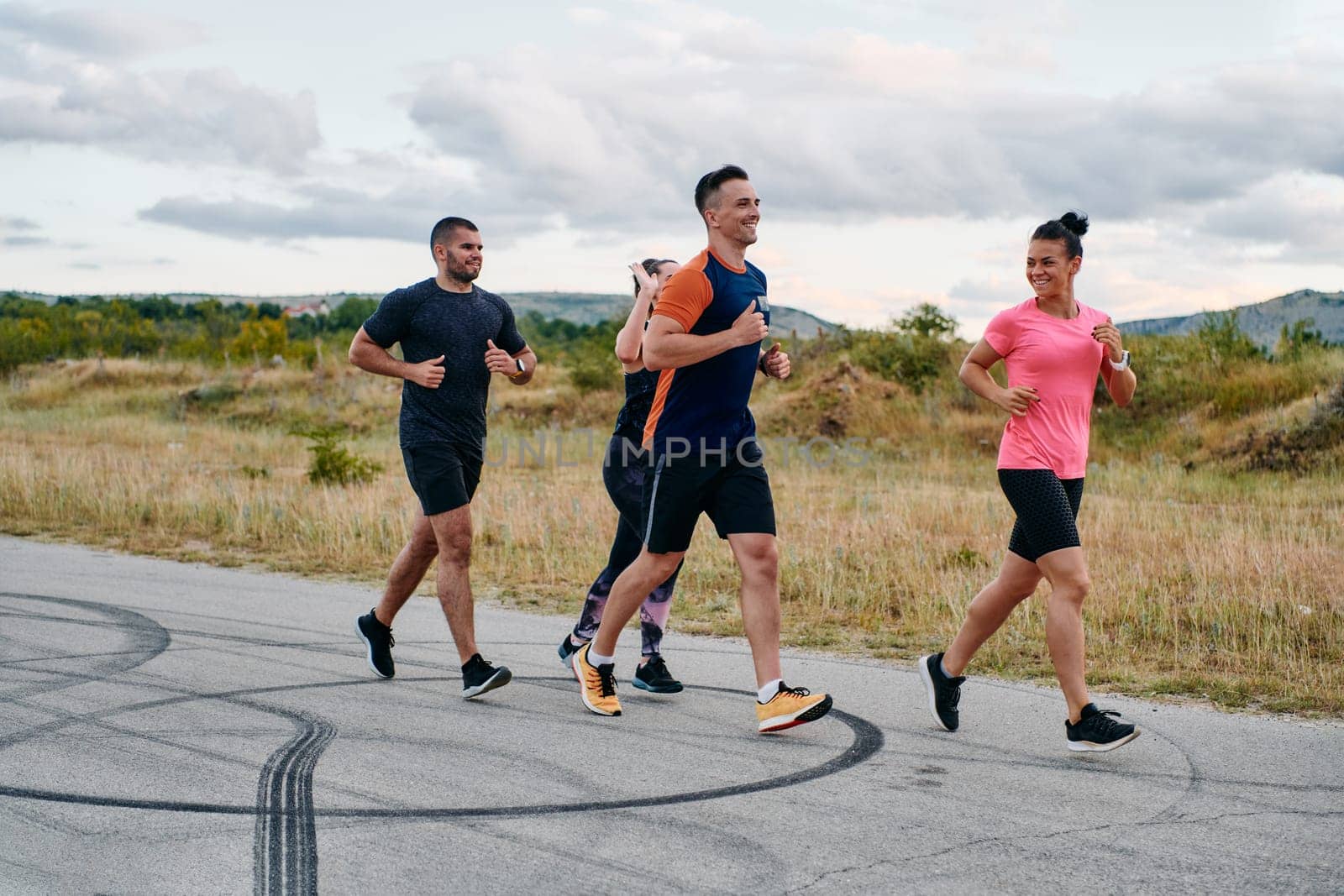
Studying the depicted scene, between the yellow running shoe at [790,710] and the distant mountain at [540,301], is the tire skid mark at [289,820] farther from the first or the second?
the distant mountain at [540,301]

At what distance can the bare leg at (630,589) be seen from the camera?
595 cm

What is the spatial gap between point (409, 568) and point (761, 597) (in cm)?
202

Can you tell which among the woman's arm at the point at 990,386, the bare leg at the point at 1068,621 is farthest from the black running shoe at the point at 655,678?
the woman's arm at the point at 990,386

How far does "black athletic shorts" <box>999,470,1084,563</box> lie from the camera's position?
536 centimetres

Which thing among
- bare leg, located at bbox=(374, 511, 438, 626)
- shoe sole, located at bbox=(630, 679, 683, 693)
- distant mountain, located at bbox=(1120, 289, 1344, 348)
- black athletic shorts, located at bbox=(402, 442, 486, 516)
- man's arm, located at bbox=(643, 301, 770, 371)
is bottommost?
shoe sole, located at bbox=(630, 679, 683, 693)

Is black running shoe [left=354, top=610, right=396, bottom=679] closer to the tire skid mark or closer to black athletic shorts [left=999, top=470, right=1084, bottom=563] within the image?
the tire skid mark

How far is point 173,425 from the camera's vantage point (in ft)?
103

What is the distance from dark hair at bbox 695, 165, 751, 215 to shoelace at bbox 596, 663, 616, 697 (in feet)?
6.91

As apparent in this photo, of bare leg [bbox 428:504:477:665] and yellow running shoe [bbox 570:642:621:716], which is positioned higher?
bare leg [bbox 428:504:477:665]

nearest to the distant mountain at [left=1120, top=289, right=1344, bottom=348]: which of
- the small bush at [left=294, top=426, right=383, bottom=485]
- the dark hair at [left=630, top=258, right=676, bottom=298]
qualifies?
the small bush at [left=294, top=426, right=383, bottom=485]

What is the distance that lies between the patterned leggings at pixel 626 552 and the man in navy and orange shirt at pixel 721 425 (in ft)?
2.24

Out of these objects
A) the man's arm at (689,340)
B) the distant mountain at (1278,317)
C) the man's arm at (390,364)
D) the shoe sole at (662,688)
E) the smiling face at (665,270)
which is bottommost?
the shoe sole at (662,688)

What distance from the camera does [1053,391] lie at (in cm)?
549

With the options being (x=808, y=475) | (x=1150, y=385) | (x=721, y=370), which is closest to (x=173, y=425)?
(x=808, y=475)
